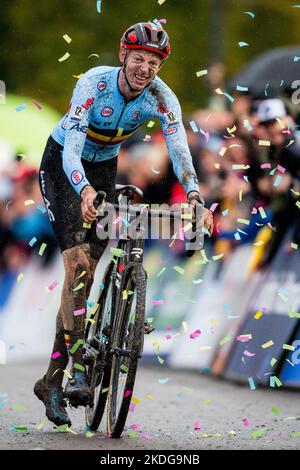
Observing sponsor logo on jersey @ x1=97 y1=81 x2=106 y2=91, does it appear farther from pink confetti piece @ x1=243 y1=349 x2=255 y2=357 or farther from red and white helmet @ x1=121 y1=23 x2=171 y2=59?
pink confetti piece @ x1=243 y1=349 x2=255 y2=357

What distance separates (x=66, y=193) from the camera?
7.62 metres

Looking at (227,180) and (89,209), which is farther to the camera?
(227,180)

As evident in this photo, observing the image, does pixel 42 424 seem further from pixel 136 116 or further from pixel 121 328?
pixel 136 116

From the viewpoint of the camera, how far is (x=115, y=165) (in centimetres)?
791

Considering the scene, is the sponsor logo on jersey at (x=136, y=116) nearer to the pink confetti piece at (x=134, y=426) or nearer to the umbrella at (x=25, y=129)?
the pink confetti piece at (x=134, y=426)

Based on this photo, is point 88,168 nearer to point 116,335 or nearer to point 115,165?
point 115,165

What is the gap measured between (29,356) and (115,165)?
5.35 metres

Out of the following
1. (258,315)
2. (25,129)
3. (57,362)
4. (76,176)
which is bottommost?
(258,315)

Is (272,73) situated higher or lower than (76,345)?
higher

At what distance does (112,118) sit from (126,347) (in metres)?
1.37

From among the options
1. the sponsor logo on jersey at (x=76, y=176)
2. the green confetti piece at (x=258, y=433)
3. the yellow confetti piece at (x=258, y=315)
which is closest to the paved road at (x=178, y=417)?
the green confetti piece at (x=258, y=433)

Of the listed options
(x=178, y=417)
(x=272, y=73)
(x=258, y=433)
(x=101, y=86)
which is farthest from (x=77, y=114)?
(x=272, y=73)

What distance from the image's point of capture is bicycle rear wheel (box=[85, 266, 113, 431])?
744 cm

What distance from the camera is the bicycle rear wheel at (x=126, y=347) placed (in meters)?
6.88
